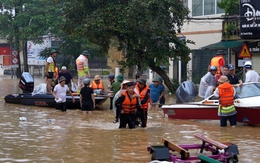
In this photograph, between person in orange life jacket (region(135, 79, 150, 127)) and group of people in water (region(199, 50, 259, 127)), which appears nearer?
person in orange life jacket (region(135, 79, 150, 127))

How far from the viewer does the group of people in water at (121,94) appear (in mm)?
13141

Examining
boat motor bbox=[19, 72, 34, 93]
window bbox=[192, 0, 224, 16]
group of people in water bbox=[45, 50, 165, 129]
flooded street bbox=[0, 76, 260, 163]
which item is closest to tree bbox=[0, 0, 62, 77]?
window bbox=[192, 0, 224, 16]

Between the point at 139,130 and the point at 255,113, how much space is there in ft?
9.70

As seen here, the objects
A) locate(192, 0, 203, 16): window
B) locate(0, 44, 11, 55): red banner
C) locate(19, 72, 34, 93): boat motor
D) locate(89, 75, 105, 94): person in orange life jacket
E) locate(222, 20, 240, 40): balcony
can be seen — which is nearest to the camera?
locate(89, 75, 105, 94): person in orange life jacket

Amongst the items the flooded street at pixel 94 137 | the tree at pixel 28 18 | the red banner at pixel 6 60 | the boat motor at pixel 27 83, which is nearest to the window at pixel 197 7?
the boat motor at pixel 27 83

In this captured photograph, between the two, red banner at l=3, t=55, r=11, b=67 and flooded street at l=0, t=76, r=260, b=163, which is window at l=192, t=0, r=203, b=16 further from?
red banner at l=3, t=55, r=11, b=67

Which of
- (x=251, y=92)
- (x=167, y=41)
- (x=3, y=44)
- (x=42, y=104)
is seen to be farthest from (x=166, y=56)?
(x=3, y=44)

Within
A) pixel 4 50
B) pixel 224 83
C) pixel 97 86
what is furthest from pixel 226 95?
pixel 4 50

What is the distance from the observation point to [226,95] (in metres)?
14.0

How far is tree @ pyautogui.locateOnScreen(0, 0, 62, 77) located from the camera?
4653 cm

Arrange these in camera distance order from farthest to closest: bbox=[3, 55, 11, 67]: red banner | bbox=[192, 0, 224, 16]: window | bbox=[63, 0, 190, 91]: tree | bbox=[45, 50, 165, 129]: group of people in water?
1. bbox=[3, 55, 11, 67]: red banner
2. bbox=[192, 0, 224, 16]: window
3. bbox=[63, 0, 190, 91]: tree
4. bbox=[45, 50, 165, 129]: group of people in water

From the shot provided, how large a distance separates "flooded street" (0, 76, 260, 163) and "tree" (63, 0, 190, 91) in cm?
690

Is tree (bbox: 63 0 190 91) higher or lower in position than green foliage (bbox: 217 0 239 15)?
lower

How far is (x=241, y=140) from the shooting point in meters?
12.3
